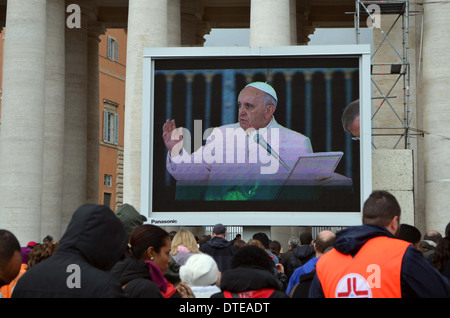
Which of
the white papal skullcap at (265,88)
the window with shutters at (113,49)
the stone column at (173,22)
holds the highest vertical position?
the window with shutters at (113,49)

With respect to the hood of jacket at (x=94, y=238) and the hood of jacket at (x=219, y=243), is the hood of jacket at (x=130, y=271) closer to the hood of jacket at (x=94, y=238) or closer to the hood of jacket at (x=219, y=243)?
the hood of jacket at (x=94, y=238)

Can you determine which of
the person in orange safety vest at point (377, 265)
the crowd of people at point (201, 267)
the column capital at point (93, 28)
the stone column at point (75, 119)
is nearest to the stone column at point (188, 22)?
the stone column at point (75, 119)

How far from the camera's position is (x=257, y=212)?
31578mm

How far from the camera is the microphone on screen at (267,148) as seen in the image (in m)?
31.2

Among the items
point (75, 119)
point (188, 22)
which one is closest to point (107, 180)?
point (75, 119)

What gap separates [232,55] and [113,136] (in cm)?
4829

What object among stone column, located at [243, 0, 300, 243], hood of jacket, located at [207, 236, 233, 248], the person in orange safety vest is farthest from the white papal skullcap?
the person in orange safety vest

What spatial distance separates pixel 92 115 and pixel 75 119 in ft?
8.73

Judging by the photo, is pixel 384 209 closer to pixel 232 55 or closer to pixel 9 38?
pixel 232 55

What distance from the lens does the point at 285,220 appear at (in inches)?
1236

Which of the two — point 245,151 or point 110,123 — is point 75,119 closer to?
point 245,151

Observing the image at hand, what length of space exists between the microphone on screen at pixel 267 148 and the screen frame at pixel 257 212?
183 centimetres
